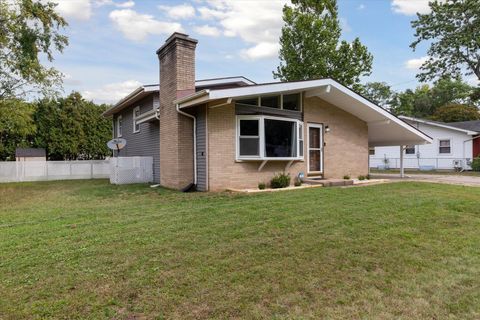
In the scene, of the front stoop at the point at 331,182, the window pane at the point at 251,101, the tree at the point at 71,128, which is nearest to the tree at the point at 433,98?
the front stoop at the point at 331,182

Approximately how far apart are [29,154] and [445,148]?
28.2 metres

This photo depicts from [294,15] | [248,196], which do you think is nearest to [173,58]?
[248,196]

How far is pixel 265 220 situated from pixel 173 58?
6297mm

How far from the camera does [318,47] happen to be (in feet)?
66.9

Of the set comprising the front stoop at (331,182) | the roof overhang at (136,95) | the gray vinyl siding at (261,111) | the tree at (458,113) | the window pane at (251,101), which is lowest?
the front stoop at (331,182)

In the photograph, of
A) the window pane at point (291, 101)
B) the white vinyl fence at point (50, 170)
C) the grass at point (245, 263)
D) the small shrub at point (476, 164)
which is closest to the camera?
the grass at point (245, 263)

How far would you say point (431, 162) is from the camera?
2211 centimetres

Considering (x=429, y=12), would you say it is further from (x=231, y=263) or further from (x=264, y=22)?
(x=231, y=263)

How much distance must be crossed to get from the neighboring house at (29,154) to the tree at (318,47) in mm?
17903

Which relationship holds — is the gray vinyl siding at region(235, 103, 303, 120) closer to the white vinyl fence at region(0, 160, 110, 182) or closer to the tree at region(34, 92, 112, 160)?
the white vinyl fence at region(0, 160, 110, 182)

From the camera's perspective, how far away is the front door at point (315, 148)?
37.1 ft

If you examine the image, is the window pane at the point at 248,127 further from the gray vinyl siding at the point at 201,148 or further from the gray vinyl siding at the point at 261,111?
the gray vinyl siding at the point at 201,148

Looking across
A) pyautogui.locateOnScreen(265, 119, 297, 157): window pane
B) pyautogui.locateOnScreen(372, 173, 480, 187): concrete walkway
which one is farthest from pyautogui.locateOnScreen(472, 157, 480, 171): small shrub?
pyautogui.locateOnScreen(265, 119, 297, 157): window pane

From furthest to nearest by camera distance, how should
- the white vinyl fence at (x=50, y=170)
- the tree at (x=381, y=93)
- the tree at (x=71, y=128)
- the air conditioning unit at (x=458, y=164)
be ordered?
the tree at (x=381, y=93), the tree at (x=71, y=128), the air conditioning unit at (x=458, y=164), the white vinyl fence at (x=50, y=170)
